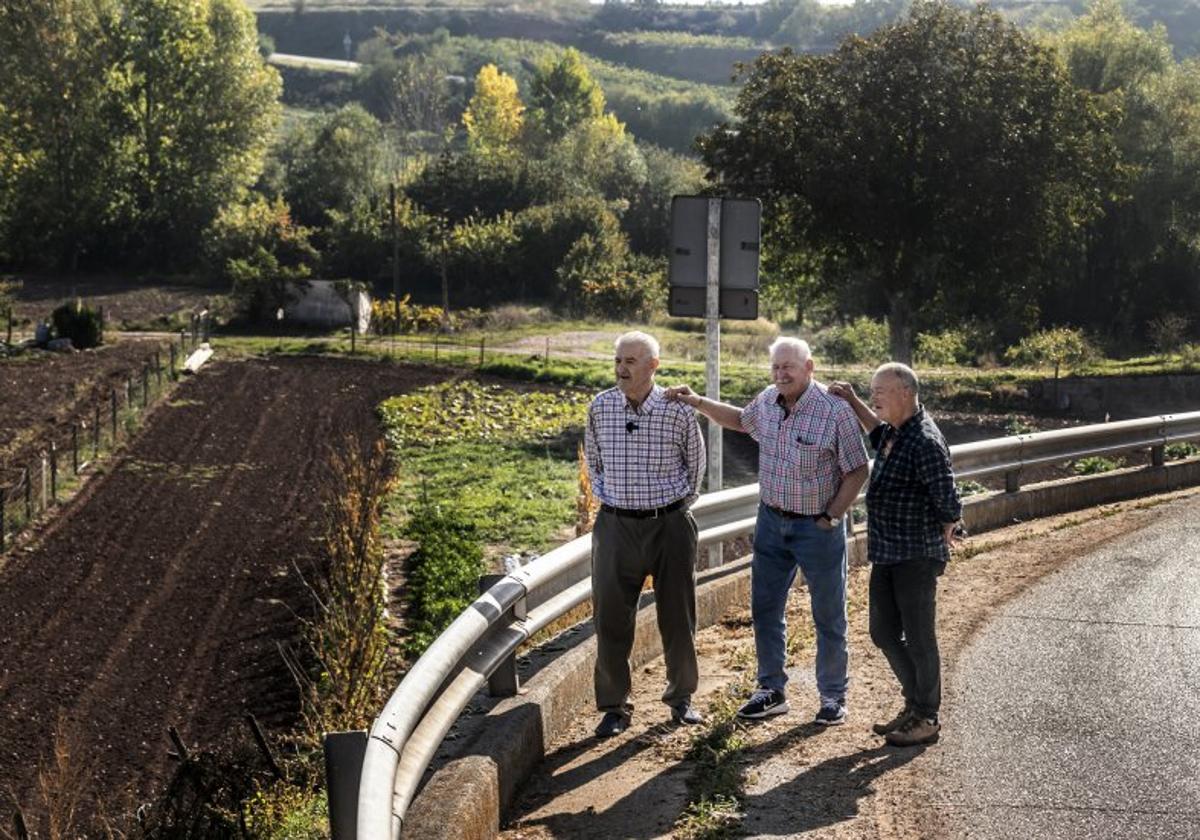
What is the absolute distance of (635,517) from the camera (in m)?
8.48

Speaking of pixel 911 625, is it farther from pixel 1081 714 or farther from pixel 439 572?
pixel 439 572

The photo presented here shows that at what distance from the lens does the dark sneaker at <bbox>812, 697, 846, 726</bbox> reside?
8586 mm

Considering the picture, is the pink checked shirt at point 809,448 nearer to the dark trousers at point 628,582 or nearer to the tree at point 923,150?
the dark trousers at point 628,582

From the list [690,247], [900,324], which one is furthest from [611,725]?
[900,324]

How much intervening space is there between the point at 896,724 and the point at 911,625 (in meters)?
0.48

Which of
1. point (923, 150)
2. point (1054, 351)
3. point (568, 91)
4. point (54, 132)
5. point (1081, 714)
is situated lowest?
point (1054, 351)

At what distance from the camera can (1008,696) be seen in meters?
9.16

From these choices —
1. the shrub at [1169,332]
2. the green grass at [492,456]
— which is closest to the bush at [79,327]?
the green grass at [492,456]

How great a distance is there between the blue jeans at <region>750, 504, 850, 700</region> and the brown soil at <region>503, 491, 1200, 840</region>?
259 mm

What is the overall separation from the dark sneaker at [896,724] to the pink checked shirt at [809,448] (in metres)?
1.06

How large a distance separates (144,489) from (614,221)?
44.9 meters

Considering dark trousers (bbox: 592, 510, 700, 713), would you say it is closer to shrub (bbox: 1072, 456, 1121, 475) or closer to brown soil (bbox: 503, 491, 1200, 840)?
Result: brown soil (bbox: 503, 491, 1200, 840)

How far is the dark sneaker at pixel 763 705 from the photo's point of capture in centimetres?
866

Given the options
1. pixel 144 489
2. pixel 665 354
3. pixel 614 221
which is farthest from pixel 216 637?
pixel 614 221
